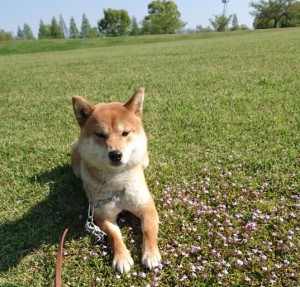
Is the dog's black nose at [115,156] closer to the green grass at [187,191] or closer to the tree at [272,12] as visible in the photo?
the green grass at [187,191]

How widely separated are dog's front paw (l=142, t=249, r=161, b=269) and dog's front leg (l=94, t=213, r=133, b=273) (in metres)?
0.13

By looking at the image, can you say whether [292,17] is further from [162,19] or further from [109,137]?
[109,137]

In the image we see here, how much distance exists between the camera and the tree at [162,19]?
8031 cm

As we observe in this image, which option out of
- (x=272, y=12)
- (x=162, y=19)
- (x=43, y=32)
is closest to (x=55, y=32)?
(x=43, y=32)

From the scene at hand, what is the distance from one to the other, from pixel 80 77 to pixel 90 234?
31.8 feet

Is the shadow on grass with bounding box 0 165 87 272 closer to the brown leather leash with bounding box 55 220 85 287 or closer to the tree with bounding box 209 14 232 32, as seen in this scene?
the brown leather leash with bounding box 55 220 85 287

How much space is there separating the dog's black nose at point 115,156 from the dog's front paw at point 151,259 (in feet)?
2.82

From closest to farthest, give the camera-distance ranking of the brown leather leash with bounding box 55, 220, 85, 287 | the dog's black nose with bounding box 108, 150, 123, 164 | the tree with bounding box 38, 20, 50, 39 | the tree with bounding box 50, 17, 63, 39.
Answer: the brown leather leash with bounding box 55, 220, 85, 287 < the dog's black nose with bounding box 108, 150, 123, 164 < the tree with bounding box 50, 17, 63, 39 < the tree with bounding box 38, 20, 50, 39

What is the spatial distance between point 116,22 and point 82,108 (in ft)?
282

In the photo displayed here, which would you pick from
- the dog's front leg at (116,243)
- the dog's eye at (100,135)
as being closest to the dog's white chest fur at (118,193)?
the dog's front leg at (116,243)

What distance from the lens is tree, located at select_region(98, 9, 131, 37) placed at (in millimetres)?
82188

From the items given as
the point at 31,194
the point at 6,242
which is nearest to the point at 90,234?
the point at 6,242

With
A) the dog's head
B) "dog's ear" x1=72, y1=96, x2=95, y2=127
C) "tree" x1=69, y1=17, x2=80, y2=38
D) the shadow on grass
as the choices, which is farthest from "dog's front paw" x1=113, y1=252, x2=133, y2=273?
"tree" x1=69, y1=17, x2=80, y2=38

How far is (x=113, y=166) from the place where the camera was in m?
3.14
